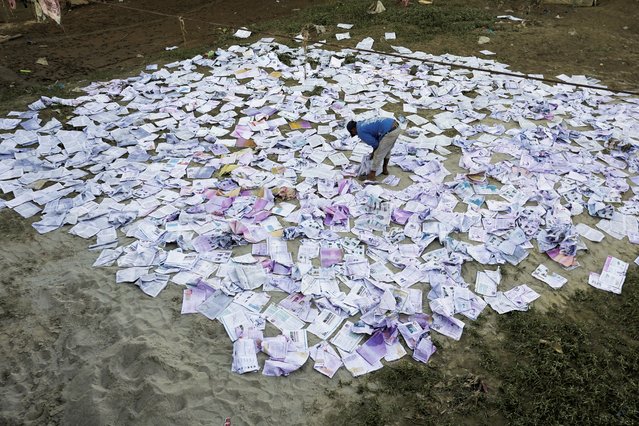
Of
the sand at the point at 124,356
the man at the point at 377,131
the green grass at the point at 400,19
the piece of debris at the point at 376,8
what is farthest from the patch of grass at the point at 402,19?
the sand at the point at 124,356

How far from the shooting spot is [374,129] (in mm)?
4031

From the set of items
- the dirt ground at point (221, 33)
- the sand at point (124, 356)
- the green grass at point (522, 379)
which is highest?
the dirt ground at point (221, 33)

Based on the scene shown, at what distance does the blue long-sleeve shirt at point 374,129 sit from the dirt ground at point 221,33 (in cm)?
404

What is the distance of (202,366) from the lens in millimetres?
2807

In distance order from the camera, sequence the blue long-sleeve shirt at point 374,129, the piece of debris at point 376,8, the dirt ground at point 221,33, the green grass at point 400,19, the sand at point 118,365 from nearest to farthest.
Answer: the sand at point 118,365
the blue long-sleeve shirt at point 374,129
the dirt ground at point 221,33
the green grass at point 400,19
the piece of debris at point 376,8

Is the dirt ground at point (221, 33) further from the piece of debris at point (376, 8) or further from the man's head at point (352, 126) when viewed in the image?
the man's head at point (352, 126)

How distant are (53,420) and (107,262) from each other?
4.34 feet

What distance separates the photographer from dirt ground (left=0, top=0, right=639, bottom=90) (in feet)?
22.4

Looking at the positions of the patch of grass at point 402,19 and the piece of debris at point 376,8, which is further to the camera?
the piece of debris at point 376,8

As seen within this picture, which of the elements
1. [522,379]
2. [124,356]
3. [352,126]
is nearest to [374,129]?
[352,126]

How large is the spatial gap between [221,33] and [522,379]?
26.0 ft

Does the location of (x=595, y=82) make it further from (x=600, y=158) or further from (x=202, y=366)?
(x=202, y=366)

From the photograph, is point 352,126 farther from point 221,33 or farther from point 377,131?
point 221,33

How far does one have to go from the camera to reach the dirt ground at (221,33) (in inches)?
269
